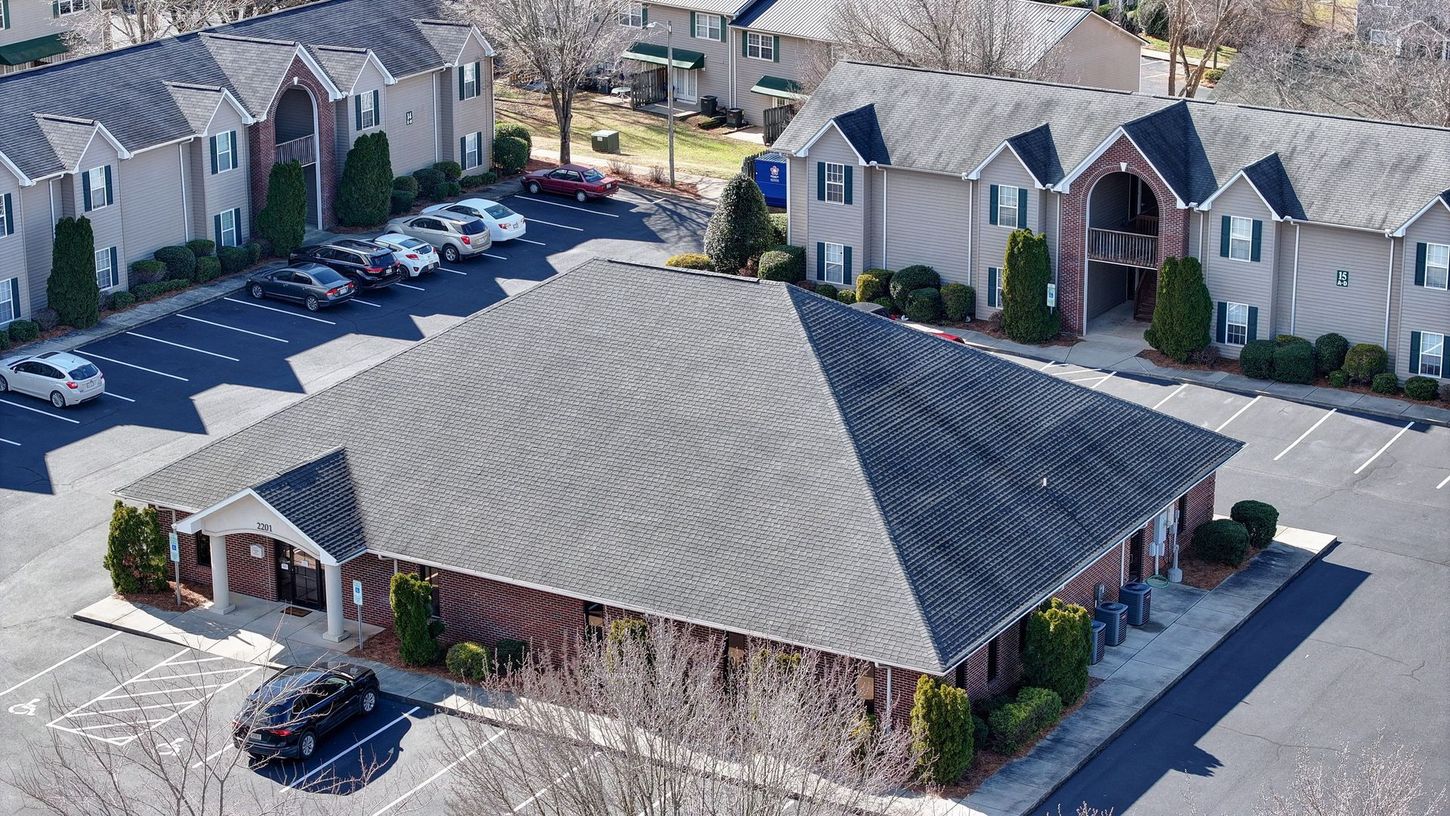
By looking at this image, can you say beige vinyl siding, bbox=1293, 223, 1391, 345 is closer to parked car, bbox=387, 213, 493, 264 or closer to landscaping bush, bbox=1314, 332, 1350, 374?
landscaping bush, bbox=1314, 332, 1350, 374

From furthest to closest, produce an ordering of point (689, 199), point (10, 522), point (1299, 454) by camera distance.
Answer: point (689, 199) < point (1299, 454) < point (10, 522)

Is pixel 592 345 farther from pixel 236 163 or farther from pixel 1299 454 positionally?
pixel 236 163

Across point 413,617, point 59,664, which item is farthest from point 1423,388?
point 59,664

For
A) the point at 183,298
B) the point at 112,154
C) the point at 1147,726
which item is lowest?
the point at 1147,726

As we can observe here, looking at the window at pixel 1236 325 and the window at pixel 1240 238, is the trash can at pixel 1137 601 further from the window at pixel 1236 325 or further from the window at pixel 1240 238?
the window at pixel 1240 238

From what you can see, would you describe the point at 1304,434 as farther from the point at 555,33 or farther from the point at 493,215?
the point at 555,33

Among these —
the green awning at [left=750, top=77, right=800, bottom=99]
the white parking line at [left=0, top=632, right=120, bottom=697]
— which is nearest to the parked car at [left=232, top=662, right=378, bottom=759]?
the white parking line at [left=0, top=632, right=120, bottom=697]

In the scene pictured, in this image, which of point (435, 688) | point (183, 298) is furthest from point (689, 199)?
point (435, 688)
